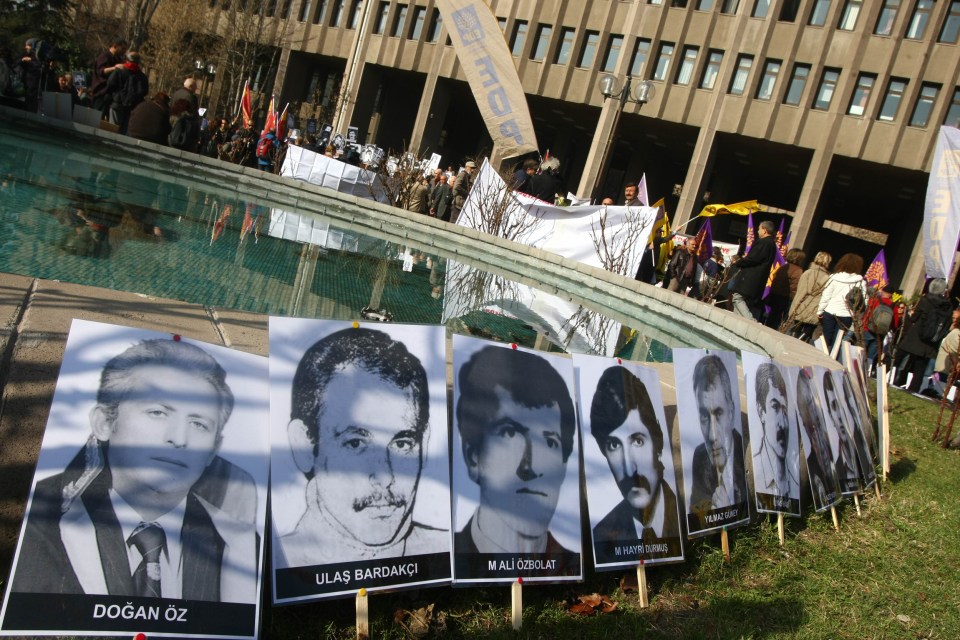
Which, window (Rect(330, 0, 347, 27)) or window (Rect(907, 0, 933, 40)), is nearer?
window (Rect(907, 0, 933, 40))

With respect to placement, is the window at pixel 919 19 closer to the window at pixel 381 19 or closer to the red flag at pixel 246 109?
the red flag at pixel 246 109

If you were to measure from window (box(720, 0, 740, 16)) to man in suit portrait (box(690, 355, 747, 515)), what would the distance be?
1446 inches

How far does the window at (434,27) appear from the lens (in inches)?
1790

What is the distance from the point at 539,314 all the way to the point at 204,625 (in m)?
6.01

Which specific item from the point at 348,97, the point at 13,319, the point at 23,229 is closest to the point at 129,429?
the point at 13,319

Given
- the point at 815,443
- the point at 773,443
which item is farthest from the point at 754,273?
the point at 773,443

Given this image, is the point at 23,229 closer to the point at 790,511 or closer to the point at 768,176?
the point at 790,511

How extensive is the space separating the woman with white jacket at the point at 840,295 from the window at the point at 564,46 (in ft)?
105

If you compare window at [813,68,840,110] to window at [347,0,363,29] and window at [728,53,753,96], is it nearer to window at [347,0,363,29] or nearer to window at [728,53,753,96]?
window at [728,53,753,96]

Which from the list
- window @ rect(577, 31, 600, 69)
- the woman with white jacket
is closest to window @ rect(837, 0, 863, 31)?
window @ rect(577, 31, 600, 69)

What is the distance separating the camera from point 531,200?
1583 cm

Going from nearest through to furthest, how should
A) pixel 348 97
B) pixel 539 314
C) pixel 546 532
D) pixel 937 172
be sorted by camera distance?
pixel 546 532 → pixel 539 314 → pixel 937 172 → pixel 348 97

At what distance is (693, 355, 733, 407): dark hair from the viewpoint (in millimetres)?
4178

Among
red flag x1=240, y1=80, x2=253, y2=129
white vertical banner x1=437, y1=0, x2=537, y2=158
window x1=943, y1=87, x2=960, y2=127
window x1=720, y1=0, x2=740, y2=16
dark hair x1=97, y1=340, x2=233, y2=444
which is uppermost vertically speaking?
window x1=720, y1=0, x2=740, y2=16
